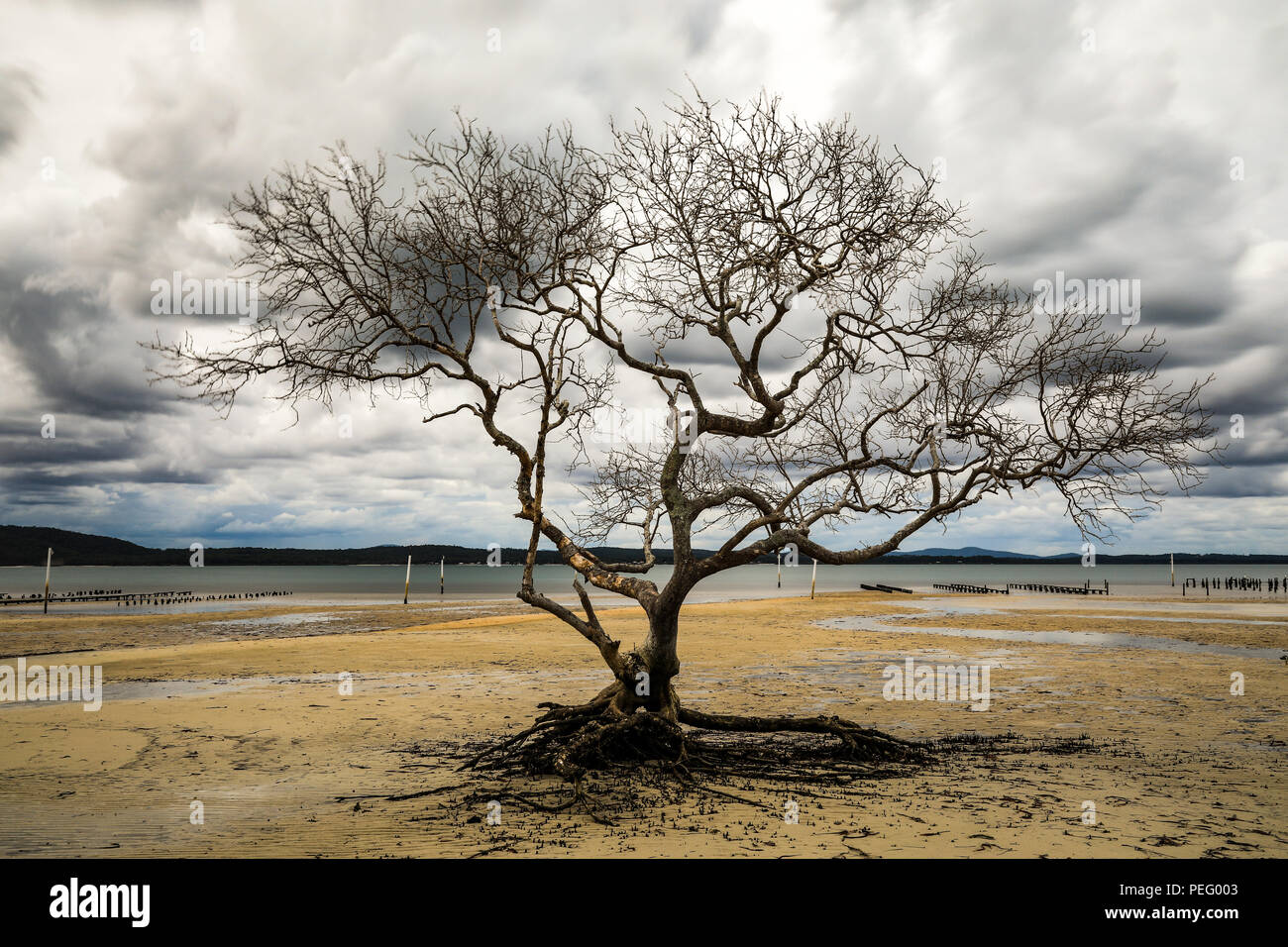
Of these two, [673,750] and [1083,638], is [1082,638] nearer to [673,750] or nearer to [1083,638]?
[1083,638]

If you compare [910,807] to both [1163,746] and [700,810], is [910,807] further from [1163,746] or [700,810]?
[1163,746]

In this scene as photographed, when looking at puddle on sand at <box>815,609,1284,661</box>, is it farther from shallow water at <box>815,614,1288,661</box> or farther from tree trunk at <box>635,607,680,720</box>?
tree trunk at <box>635,607,680,720</box>

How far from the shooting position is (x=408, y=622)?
43.2 meters

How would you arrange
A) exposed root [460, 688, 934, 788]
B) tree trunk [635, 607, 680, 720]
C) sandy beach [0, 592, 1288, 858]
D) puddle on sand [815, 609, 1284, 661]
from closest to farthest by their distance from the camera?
sandy beach [0, 592, 1288, 858] < exposed root [460, 688, 934, 788] < tree trunk [635, 607, 680, 720] < puddle on sand [815, 609, 1284, 661]

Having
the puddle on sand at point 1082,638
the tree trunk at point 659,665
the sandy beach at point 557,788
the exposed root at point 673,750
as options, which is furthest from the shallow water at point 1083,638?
the tree trunk at point 659,665

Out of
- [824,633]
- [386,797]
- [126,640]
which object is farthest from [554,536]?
[126,640]

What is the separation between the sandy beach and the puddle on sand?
41 centimetres

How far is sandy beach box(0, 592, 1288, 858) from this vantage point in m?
7.06

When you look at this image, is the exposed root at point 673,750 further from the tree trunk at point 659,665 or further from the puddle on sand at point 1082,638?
the puddle on sand at point 1082,638

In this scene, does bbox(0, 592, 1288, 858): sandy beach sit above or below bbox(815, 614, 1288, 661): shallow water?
above

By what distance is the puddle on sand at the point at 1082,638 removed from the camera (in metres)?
25.0

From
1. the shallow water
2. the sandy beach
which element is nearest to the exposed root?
the sandy beach

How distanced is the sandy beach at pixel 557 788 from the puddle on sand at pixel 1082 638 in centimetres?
41

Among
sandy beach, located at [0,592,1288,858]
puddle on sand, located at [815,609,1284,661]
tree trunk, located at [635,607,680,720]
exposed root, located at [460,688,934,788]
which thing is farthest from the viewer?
puddle on sand, located at [815,609,1284,661]
